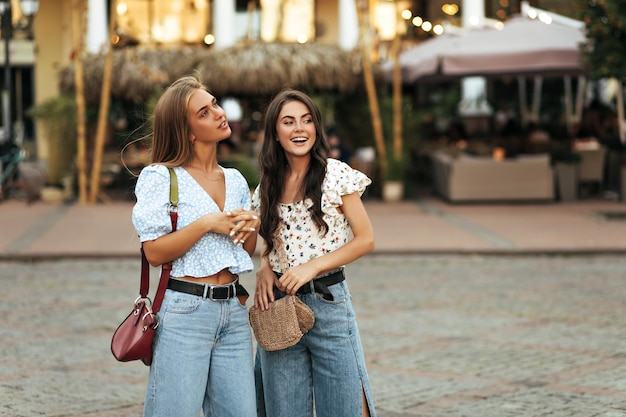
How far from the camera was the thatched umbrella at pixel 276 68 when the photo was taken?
22.2m

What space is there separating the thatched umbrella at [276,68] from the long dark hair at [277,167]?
1789 centimetres

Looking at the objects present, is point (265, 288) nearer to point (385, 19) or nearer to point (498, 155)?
point (498, 155)

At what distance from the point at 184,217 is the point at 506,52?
1678cm

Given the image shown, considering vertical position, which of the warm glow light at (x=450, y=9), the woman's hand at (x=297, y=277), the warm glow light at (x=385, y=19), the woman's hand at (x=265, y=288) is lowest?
the woman's hand at (x=265, y=288)

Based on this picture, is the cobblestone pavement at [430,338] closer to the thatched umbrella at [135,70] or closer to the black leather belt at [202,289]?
the black leather belt at [202,289]

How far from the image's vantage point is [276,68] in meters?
22.1

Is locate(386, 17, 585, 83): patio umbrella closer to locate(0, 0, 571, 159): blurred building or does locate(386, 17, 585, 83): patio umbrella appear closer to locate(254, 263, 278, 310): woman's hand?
locate(0, 0, 571, 159): blurred building

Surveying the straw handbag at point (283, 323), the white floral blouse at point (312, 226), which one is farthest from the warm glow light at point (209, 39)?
the straw handbag at point (283, 323)

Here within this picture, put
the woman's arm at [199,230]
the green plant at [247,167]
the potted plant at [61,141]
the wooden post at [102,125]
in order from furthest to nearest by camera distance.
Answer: the potted plant at [61,141]
the wooden post at [102,125]
the green plant at [247,167]
the woman's arm at [199,230]

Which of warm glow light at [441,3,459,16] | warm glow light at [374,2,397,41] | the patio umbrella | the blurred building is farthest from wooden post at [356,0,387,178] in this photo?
warm glow light at [441,3,459,16]

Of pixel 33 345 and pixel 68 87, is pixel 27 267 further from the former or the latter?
pixel 68 87

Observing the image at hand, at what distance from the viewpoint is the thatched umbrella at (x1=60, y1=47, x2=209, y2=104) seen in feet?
75.1

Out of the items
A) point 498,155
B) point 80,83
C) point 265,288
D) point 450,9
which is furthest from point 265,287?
point 450,9

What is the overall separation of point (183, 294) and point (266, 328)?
1.15ft
